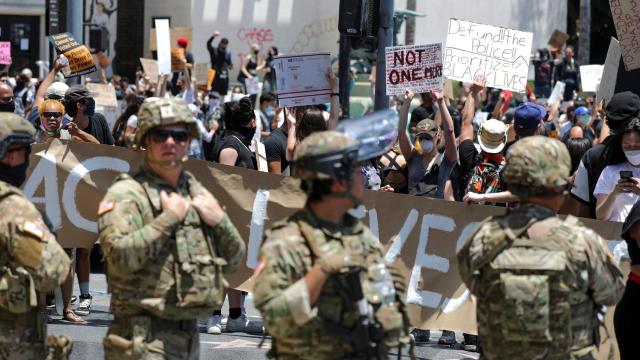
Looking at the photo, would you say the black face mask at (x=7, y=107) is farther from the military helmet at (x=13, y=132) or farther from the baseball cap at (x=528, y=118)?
the military helmet at (x=13, y=132)

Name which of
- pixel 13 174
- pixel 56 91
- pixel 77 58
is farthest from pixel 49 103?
pixel 13 174

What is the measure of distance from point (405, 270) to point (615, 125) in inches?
69.1

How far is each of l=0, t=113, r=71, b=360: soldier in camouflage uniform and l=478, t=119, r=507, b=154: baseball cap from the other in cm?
378

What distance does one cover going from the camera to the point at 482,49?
423 inches

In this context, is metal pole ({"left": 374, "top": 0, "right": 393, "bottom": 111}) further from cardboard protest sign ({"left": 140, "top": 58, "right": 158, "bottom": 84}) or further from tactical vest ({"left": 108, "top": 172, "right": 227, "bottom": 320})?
cardboard protest sign ({"left": 140, "top": 58, "right": 158, "bottom": 84})

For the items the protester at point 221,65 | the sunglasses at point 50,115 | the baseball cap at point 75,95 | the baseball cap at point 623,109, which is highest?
the baseball cap at point 623,109

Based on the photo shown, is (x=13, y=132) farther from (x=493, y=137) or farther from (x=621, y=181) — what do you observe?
(x=493, y=137)

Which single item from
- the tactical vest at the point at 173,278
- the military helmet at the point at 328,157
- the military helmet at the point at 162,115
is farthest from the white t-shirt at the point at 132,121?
the military helmet at the point at 328,157

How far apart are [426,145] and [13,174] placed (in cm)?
426

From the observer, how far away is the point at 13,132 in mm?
5504

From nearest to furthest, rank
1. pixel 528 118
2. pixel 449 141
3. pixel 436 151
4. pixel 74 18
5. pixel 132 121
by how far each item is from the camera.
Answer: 1. pixel 528 118
2. pixel 449 141
3. pixel 436 151
4. pixel 132 121
5. pixel 74 18

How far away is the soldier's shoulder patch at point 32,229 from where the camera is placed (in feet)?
17.1

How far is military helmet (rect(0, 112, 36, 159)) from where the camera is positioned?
5.48 m

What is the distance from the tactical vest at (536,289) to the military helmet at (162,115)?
4.83 feet
